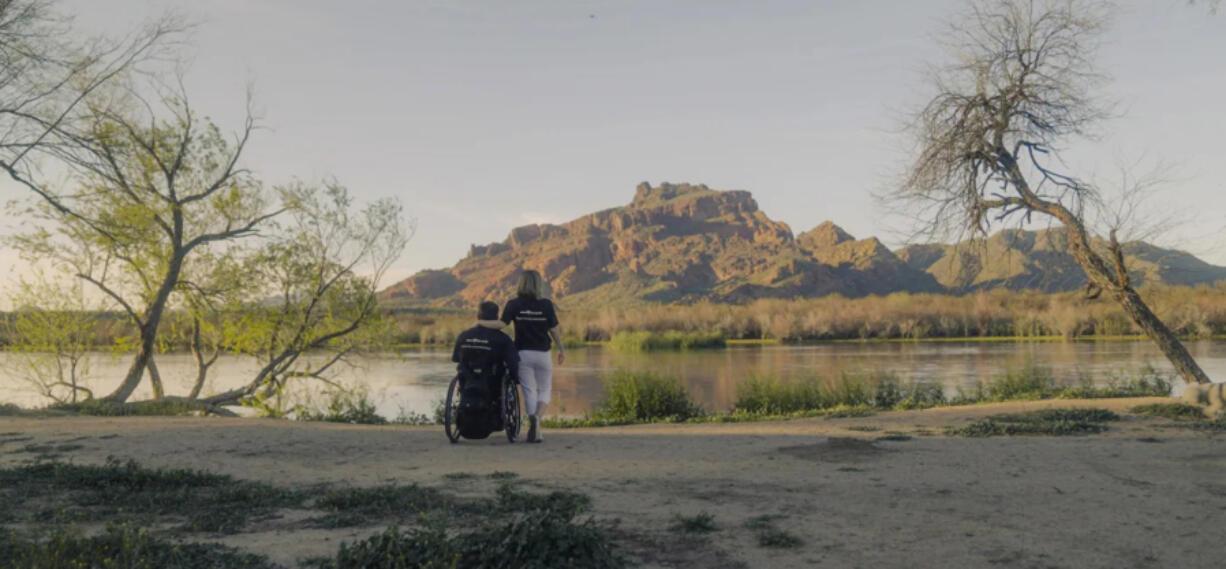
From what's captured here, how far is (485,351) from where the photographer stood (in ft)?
30.7

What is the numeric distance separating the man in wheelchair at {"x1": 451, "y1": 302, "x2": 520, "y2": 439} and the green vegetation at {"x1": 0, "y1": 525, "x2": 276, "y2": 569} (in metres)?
4.75

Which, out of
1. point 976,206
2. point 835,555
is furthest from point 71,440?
point 976,206

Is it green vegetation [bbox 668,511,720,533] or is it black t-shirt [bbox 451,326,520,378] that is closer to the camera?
green vegetation [bbox 668,511,720,533]

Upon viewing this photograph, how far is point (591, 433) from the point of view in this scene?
11297 mm

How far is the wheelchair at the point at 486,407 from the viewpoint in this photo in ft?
30.8

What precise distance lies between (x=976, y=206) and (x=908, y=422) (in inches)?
292

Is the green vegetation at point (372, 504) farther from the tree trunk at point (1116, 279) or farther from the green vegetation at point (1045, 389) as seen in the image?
the tree trunk at point (1116, 279)

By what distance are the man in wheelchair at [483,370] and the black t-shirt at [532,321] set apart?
193 millimetres

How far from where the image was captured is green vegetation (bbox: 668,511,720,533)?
5.18 metres

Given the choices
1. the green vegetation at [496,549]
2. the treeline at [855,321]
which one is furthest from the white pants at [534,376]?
the treeline at [855,321]

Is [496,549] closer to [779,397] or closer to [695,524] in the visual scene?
[695,524]

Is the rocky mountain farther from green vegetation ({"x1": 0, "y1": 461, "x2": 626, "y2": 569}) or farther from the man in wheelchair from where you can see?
green vegetation ({"x1": 0, "y1": 461, "x2": 626, "y2": 569})

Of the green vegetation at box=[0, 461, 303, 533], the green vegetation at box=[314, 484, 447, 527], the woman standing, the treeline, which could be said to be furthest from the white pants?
the treeline

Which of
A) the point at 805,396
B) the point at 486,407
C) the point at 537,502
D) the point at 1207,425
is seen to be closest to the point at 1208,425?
the point at 1207,425
